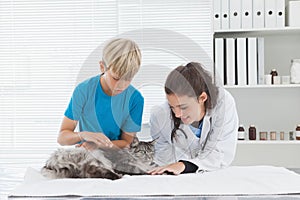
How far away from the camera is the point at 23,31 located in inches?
127

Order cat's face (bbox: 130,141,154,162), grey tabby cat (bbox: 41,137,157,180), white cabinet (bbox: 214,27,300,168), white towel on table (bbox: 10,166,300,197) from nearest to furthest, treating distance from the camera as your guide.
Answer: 1. white towel on table (bbox: 10,166,300,197)
2. grey tabby cat (bbox: 41,137,157,180)
3. cat's face (bbox: 130,141,154,162)
4. white cabinet (bbox: 214,27,300,168)

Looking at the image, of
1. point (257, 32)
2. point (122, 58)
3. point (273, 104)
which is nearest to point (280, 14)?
point (257, 32)

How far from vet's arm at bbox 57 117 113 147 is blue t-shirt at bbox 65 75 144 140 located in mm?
34

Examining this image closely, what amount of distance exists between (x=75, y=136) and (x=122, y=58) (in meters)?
0.28

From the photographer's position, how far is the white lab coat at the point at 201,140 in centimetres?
143

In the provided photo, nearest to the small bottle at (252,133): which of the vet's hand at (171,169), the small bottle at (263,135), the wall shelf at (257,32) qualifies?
the small bottle at (263,135)

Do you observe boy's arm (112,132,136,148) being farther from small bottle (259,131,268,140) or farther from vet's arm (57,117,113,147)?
small bottle (259,131,268,140)

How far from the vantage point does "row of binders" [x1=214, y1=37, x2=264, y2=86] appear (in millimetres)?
2457

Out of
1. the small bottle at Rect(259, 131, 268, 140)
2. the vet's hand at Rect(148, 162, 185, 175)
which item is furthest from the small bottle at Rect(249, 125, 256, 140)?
the vet's hand at Rect(148, 162, 185, 175)

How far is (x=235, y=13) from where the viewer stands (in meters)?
2.49

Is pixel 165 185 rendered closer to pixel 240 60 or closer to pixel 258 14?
pixel 240 60

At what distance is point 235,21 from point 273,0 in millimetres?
226

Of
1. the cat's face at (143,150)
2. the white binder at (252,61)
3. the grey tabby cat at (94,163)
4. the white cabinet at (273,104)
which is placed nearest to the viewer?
the grey tabby cat at (94,163)

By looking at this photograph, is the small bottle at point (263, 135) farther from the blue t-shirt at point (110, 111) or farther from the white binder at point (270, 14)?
the blue t-shirt at point (110, 111)
